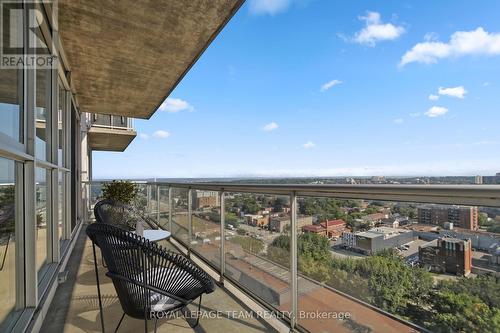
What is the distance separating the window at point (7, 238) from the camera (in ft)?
5.65

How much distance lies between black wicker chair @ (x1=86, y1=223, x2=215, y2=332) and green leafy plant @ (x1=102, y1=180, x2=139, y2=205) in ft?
19.7

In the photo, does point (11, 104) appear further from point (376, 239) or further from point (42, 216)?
point (376, 239)

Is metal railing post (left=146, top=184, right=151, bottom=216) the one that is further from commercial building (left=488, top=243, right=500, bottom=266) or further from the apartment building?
commercial building (left=488, top=243, right=500, bottom=266)

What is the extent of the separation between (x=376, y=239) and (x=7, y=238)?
231 cm

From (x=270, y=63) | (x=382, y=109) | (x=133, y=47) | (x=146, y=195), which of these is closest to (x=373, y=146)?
(x=382, y=109)

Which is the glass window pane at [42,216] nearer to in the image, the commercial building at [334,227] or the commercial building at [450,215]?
the commercial building at [334,227]

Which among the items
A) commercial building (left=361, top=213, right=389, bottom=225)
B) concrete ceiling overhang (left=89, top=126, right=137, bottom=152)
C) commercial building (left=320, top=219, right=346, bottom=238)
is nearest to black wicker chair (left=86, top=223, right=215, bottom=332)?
commercial building (left=320, top=219, right=346, bottom=238)

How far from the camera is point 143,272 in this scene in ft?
5.68

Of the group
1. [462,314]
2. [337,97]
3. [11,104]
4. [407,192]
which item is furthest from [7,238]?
[337,97]

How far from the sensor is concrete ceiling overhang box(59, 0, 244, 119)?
9.29 feet

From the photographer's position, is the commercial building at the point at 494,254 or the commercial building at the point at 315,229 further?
the commercial building at the point at 315,229

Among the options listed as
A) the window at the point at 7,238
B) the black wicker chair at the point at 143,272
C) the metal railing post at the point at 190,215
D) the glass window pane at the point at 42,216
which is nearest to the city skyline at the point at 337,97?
the black wicker chair at the point at 143,272

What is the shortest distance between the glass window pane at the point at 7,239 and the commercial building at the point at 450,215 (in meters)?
2.32

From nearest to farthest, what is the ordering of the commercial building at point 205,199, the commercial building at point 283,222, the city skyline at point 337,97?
the commercial building at point 283,222 < the commercial building at point 205,199 < the city skyline at point 337,97
